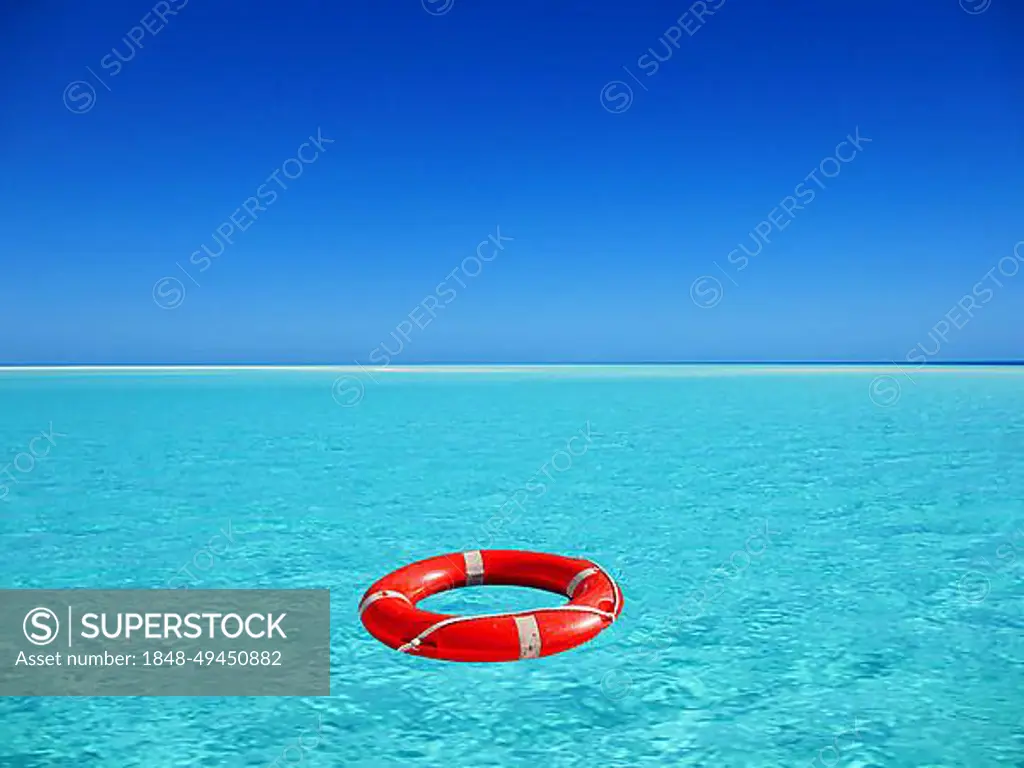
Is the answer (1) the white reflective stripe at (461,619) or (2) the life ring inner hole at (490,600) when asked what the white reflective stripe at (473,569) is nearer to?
(2) the life ring inner hole at (490,600)

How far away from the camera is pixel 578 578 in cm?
397

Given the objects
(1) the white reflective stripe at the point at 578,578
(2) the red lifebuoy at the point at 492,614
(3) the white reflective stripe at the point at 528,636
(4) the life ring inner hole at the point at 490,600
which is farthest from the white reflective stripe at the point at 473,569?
(3) the white reflective stripe at the point at 528,636

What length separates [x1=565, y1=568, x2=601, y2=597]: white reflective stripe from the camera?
3936 millimetres

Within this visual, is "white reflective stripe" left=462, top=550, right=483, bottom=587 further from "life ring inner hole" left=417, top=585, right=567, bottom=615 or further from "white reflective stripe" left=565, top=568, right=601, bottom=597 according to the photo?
"white reflective stripe" left=565, top=568, right=601, bottom=597

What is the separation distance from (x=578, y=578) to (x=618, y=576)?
34.7 inches

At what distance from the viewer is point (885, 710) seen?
9.86 ft

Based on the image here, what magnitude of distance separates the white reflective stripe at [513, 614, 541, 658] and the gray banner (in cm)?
85

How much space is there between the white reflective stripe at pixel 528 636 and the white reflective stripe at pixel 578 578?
64 cm

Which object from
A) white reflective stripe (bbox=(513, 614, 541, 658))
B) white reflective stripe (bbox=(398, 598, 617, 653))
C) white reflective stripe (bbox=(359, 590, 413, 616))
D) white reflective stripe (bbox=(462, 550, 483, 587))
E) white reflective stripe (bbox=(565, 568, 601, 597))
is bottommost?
white reflective stripe (bbox=(513, 614, 541, 658))

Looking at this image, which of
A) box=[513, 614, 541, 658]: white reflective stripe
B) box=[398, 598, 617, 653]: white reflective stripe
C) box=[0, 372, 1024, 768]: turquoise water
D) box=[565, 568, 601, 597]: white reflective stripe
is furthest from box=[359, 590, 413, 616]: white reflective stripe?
box=[565, 568, 601, 597]: white reflective stripe

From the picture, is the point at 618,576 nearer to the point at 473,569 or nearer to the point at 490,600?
the point at 490,600

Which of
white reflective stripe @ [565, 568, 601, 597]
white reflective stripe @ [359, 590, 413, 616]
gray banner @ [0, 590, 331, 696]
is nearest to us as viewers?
gray banner @ [0, 590, 331, 696]

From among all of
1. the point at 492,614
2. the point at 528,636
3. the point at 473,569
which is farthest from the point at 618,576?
the point at 528,636

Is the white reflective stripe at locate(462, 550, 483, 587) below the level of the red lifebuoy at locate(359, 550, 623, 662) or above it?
above
